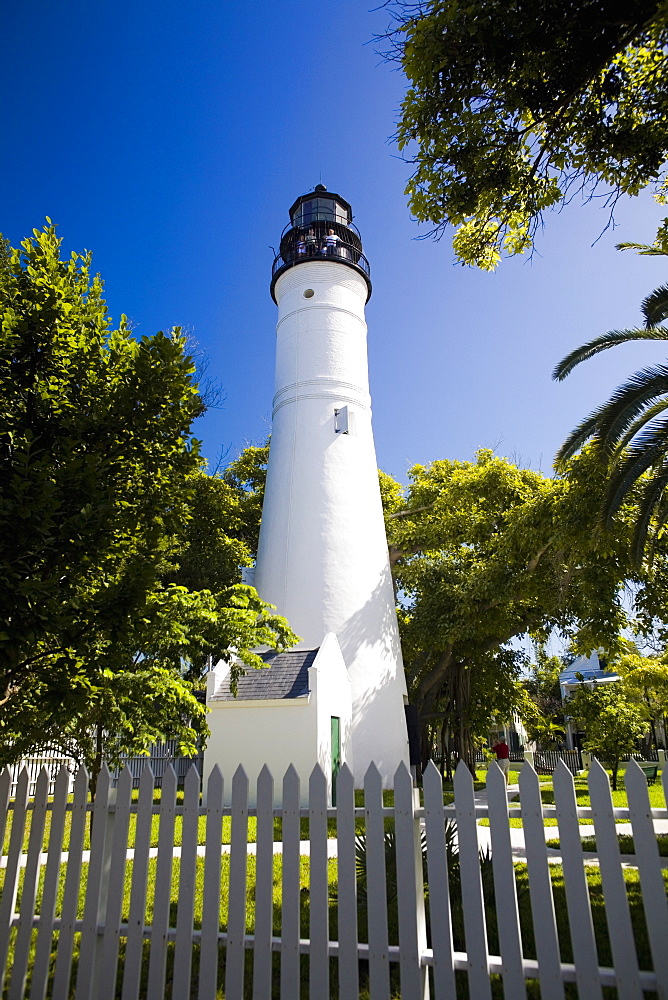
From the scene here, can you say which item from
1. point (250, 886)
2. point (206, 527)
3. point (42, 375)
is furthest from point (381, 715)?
point (42, 375)

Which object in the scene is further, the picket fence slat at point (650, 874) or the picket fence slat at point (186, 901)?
the picket fence slat at point (186, 901)

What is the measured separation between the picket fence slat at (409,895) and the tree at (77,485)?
2.39m

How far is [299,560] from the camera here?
1847cm

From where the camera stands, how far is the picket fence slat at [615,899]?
12.4 feet

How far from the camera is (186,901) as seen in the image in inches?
186

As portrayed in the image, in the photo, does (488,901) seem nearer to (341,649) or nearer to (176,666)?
(176,666)

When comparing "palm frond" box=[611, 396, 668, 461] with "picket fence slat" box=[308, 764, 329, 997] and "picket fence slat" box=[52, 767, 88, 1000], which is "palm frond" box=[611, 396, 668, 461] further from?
"picket fence slat" box=[52, 767, 88, 1000]

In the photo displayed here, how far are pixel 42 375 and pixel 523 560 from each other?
15300mm

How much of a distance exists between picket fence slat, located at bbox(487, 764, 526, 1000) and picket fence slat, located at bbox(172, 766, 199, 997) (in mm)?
2126

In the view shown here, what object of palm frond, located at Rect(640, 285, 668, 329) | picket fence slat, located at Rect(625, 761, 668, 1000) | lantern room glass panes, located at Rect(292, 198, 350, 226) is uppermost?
lantern room glass panes, located at Rect(292, 198, 350, 226)

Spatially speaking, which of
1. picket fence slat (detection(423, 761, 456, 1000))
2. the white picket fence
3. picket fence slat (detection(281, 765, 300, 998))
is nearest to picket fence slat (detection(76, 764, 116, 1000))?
the white picket fence

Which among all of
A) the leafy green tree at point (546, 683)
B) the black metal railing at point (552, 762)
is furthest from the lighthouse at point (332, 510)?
the leafy green tree at point (546, 683)

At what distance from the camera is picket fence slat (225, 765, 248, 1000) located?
4.48 m

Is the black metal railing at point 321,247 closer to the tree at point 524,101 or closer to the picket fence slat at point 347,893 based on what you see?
the tree at point 524,101
